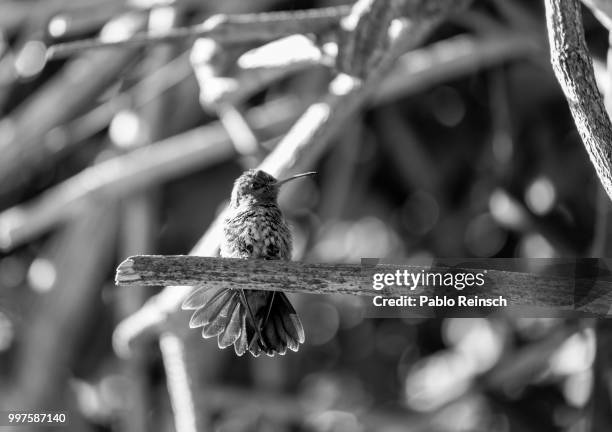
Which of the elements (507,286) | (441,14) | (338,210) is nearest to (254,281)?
(507,286)

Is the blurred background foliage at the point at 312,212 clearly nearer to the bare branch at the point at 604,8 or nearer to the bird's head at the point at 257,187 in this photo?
the bird's head at the point at 257,187

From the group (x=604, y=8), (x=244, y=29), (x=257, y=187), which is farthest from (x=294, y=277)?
(x=244, y=29)

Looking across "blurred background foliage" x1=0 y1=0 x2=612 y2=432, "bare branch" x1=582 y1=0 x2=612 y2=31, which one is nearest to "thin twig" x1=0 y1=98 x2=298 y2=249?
"blurred background foliage" x1=0 y1=0 x2=612 y2=432

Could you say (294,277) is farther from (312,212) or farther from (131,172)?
(312,212)

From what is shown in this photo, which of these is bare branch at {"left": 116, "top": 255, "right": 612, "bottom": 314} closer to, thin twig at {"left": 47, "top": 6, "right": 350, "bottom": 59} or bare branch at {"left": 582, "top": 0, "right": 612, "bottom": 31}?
bare branch at {"left": 582, "top": 0, "right": 612, "bottom": 31}

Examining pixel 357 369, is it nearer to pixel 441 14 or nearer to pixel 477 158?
pixel 477 158
